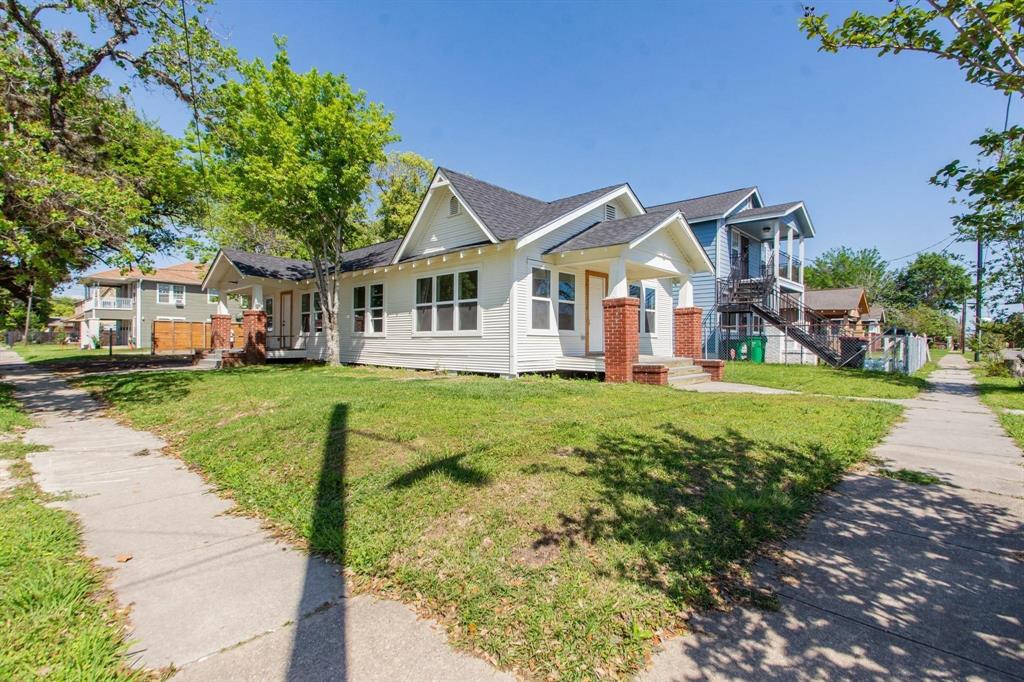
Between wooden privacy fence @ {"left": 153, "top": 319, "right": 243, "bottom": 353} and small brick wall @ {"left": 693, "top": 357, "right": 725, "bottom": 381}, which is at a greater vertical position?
wooden privacy fence @ {"left": 153, "top": 319, "right": 243, "bottom": 353}


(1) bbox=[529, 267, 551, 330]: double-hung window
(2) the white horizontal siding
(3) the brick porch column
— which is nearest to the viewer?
(3) the brick porch column

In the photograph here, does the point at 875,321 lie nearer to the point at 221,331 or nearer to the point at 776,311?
the point at 776,311

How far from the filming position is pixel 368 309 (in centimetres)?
1642

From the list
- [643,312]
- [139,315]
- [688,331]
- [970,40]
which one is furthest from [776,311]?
[139,315]

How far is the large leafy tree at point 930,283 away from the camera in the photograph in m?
59.9

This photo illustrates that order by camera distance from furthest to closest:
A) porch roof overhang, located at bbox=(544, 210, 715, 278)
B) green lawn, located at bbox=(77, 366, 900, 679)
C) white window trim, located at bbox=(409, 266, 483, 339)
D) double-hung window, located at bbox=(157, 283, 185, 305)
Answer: double-hung window, located at bbox=(157, 283, 185, 305) → white window trim, located at bbox=(409, 266, 483, 339) → porch roof overhang, located at bbox=(544, 210, 715, 278) → green lawn, located at bbox=(77, 366, 900, 679)

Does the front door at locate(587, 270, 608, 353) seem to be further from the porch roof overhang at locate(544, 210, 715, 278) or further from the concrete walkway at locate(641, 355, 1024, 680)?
the concrete walkway at locate(641, 355, 1024, 680)

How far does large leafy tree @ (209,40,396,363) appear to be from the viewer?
44.4 feet

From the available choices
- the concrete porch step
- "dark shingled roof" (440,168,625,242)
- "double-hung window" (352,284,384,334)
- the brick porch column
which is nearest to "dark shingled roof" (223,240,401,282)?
"double-hung window" (352,284,384,334)

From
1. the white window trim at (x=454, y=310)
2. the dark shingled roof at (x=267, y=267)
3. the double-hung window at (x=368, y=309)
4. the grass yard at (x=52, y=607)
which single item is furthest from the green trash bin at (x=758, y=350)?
the grass yard at (x=52, y=607)

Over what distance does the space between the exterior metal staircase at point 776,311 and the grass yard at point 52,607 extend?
64.7ft

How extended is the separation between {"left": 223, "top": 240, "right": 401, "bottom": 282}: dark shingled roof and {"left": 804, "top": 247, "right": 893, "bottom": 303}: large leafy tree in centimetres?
5529

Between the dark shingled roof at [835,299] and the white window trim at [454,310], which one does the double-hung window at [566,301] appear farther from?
the dark shingled roof at [835,299]

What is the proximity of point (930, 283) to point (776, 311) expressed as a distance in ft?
203
